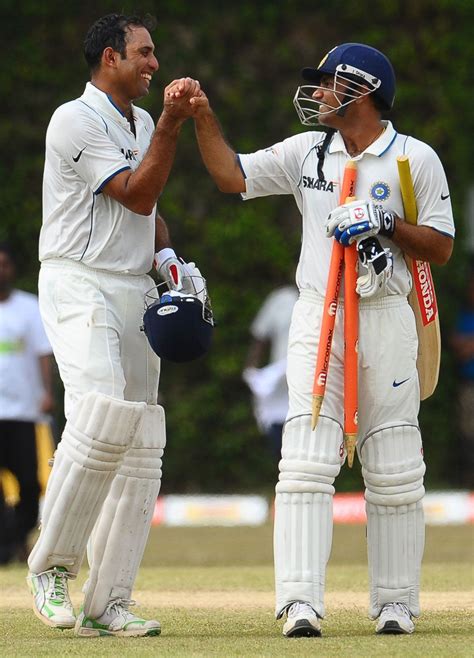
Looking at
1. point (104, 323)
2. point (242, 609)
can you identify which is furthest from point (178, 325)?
point (242, 609)

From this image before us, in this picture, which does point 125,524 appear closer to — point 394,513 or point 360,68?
point 394,513

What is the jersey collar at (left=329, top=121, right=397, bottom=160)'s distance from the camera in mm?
5785

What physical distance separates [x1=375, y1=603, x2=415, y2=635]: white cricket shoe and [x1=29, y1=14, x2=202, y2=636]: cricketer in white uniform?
0.75 meters

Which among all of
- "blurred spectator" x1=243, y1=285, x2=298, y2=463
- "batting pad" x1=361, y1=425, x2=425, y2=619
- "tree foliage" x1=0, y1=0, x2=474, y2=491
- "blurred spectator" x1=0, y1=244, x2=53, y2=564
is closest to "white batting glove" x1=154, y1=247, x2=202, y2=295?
"batting pad" x1=361, y1=425, x2=425, y2=619

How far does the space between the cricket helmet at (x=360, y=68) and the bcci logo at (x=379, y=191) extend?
31 cm

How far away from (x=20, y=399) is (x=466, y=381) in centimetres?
516

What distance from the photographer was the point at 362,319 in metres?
5.76

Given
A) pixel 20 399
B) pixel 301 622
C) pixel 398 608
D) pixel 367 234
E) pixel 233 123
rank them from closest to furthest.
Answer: pixel 301 622 → pixel 367 234 → pixel 398 608 → pixel 20 399 → pixel 233 123

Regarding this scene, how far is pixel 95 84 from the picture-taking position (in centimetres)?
605

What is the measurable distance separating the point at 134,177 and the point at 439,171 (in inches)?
40.2

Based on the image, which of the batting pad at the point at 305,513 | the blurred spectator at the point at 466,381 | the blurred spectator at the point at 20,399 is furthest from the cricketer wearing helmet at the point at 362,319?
the blurred spectator at the point at 466,381

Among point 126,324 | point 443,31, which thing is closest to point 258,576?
point 126,324

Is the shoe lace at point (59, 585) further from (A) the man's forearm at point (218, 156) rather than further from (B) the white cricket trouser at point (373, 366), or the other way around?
(A) the man's forearm at point (218, 156)

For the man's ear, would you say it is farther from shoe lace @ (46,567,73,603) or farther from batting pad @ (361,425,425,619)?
shoe lace @ (46,567,73,603)
